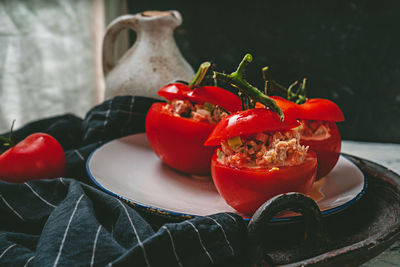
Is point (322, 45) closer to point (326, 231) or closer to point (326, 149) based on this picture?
point (326, 149)

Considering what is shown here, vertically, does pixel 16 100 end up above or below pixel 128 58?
below

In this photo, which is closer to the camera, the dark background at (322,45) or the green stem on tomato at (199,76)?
the green stem on tomato at (199,76)

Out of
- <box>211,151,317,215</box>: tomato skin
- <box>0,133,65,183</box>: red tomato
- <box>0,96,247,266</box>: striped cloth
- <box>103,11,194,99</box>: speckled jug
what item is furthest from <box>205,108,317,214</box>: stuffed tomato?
<box>103,11,194,99</box>: speckled jug

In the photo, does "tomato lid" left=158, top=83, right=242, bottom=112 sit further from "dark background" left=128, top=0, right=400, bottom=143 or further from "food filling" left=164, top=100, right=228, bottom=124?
"dark background" left=128, top=0, right=400, bottom=143

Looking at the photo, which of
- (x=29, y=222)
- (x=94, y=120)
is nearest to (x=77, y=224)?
(x=29, y=222)

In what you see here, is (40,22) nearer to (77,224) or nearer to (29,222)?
(29,222)

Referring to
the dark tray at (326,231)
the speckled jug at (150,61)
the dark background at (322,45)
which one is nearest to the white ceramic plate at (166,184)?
the dark tray at (326,231)

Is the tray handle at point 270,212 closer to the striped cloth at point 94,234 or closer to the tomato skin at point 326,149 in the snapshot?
the striped cloth at point 94,234
